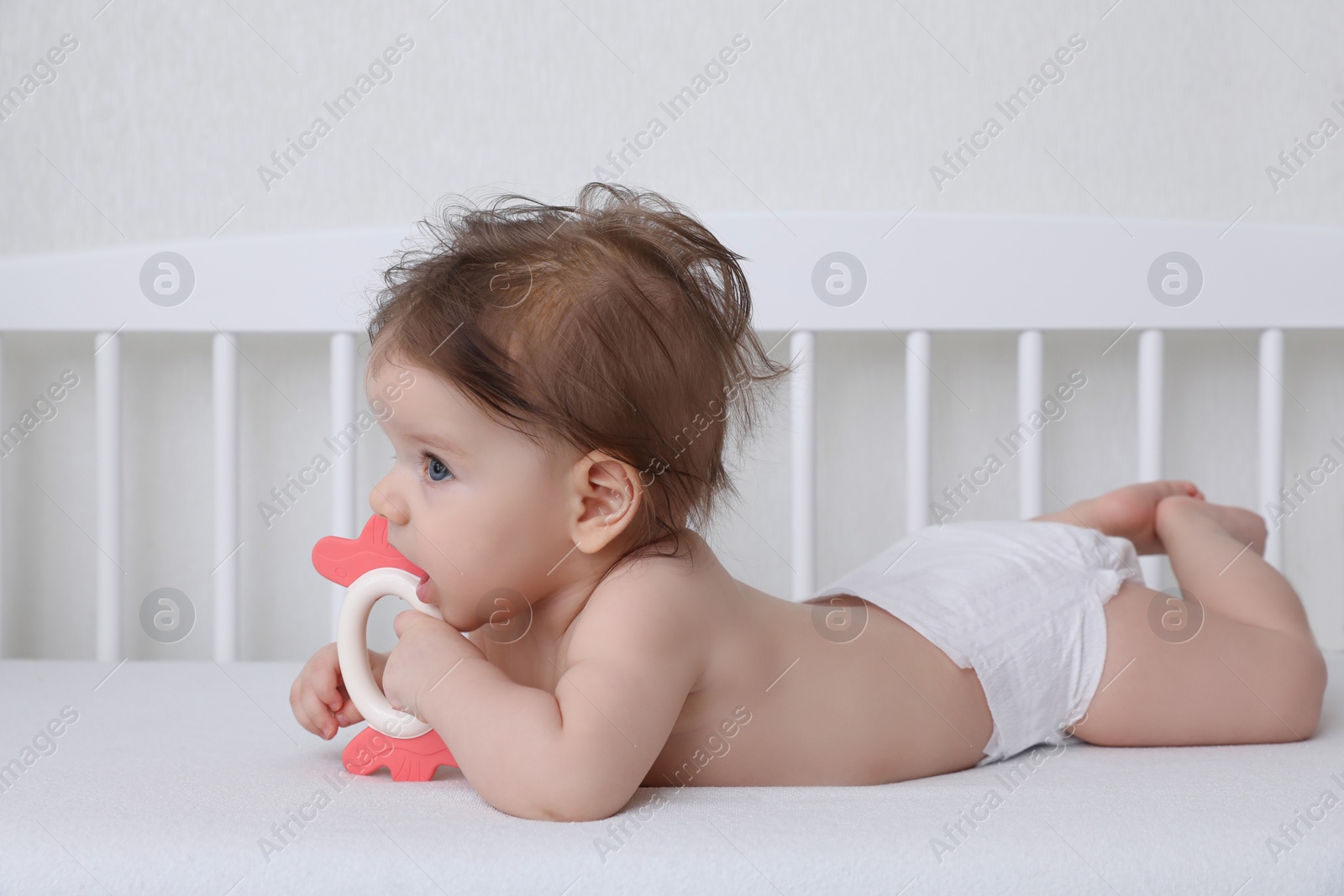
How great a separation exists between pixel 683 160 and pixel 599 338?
64 centimetres

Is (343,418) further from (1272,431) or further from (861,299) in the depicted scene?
(1272,431)

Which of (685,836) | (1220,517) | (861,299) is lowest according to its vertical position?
(685,836)

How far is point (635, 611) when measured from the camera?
0.60m

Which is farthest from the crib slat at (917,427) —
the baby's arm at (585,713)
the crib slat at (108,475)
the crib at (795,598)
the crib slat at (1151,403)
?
the crib slat at (108,475)

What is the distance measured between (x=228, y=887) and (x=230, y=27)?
3.22 feet

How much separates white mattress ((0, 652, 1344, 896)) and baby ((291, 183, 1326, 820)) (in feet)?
0.13

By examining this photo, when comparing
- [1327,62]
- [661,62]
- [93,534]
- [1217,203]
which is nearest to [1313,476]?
[1217,203]

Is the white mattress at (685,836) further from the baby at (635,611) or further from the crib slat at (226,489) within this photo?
the crib slat at (226,489)

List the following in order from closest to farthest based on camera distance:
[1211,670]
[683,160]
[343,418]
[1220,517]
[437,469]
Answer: [437,469] < [1211,670] < [1220,517] < [343,418] < [683,160]

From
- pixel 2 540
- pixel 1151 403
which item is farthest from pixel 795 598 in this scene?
pixel 2 540

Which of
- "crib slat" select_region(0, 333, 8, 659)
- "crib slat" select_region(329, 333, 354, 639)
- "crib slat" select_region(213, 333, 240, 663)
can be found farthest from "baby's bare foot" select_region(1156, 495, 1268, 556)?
"crib slat" select_region(0, 333, 8, 659)

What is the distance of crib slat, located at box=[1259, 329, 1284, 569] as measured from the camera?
3.67ft

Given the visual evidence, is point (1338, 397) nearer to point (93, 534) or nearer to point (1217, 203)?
point (1217, 203)

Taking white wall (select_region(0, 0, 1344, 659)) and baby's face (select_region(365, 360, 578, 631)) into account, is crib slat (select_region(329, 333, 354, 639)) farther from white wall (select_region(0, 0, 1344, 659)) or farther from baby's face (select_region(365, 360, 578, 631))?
baby's face (select_region(365, 360, 578, 631))
